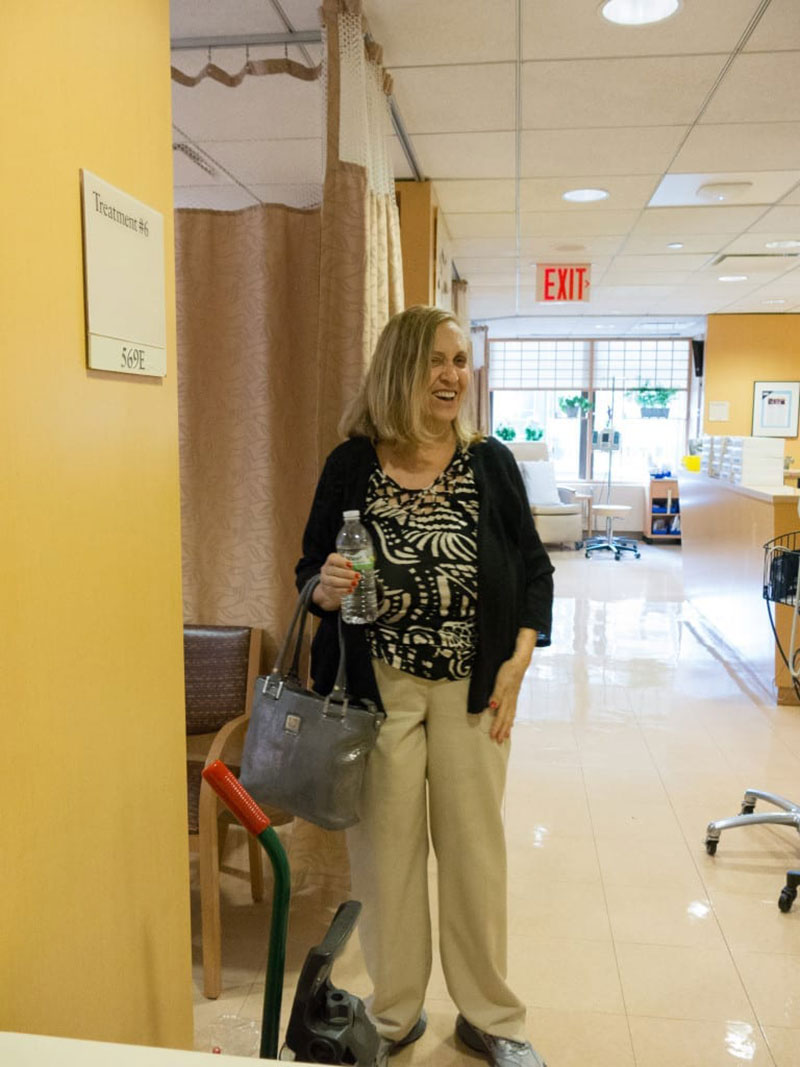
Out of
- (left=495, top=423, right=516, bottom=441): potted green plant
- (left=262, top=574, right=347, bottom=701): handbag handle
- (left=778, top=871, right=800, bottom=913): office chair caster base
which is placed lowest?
(left=778, top=871, right=800, bottom=913): office chair caster base

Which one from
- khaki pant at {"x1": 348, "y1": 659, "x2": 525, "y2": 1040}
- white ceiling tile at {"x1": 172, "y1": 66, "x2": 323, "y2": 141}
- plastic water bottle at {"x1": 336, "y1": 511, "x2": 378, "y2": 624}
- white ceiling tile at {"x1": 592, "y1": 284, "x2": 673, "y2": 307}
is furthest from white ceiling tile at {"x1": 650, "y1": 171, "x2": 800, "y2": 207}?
khaki pant at {"x1": 348, "y1": 659, "x2": 525, "y2": 1040}

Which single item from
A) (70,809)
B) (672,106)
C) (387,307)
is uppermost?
(672,106)

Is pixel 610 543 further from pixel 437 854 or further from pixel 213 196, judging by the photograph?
pixel 437 854

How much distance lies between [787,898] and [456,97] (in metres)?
2.96

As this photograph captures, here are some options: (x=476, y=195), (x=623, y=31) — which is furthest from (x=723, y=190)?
(x=623, y=31)

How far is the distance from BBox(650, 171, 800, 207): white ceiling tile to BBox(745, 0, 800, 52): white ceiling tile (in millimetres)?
1480

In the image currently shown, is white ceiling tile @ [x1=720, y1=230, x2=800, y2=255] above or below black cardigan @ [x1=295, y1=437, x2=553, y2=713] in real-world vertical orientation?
above

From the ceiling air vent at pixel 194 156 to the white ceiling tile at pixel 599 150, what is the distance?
1.48 meters

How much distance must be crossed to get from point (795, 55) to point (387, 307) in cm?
168

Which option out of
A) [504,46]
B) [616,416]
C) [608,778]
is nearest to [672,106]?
[504,46]

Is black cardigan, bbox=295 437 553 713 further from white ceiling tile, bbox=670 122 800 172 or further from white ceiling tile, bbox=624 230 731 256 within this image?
white ceiling tile, bbox=624 230 731 256

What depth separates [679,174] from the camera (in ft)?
14.2

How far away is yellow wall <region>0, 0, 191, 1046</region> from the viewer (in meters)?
1.01

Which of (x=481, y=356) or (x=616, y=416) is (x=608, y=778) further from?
(x=616, y=416)
